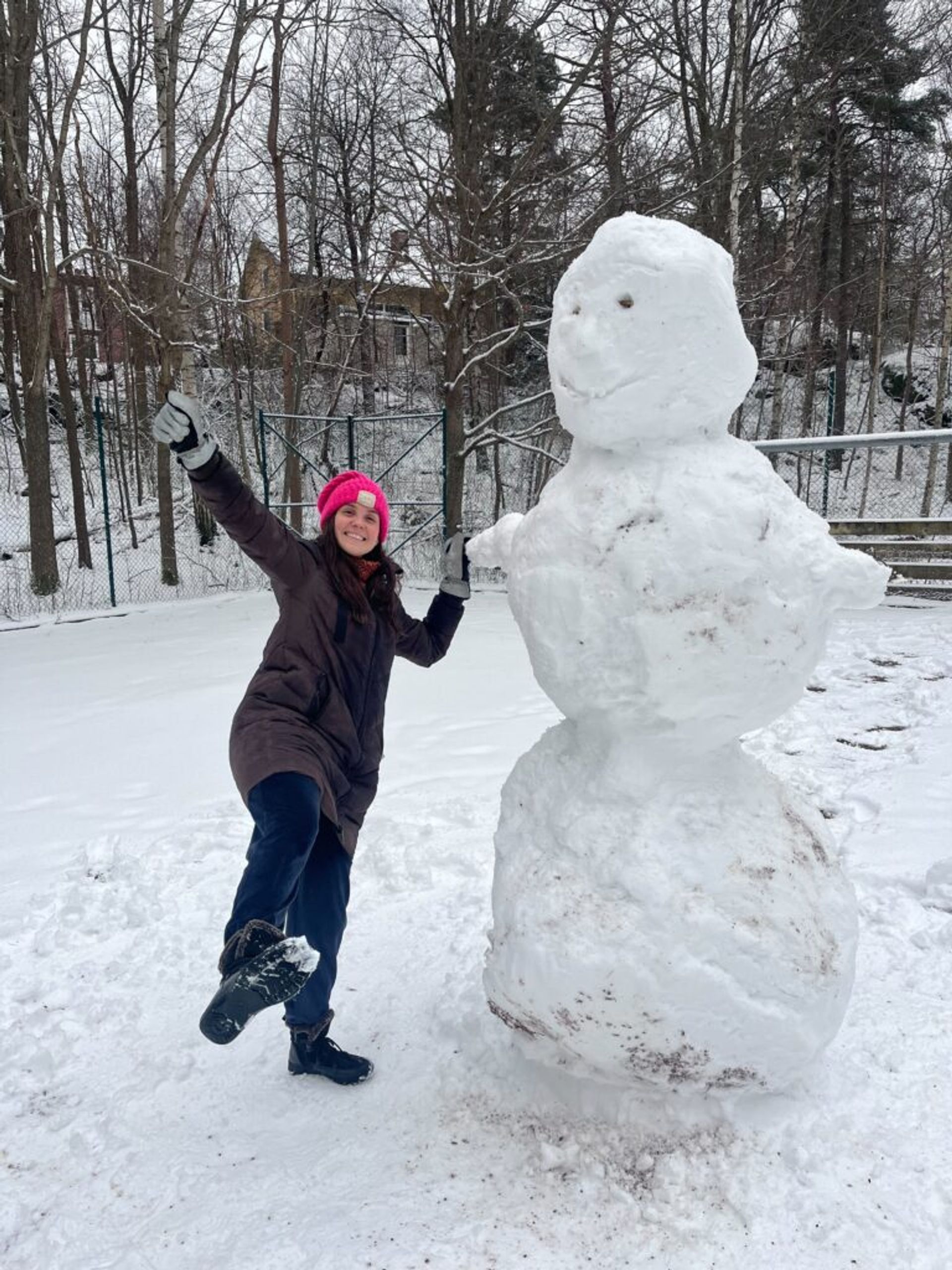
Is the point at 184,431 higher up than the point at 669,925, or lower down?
higher up

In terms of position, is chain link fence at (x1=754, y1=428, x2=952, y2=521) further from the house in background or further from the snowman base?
the snowman base

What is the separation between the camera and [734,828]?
200 cm

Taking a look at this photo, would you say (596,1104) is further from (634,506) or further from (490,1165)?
(634,506)

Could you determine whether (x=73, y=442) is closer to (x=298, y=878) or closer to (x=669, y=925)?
(x=298, y=878)

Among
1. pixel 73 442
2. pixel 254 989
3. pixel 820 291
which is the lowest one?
pixel 254 989

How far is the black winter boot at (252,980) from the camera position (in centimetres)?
180

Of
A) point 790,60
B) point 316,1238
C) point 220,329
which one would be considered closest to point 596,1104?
point 316,1238

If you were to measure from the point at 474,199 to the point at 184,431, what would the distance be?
27.4 ft

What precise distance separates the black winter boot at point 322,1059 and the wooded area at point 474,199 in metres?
7.91

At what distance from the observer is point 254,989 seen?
1794 millimetres

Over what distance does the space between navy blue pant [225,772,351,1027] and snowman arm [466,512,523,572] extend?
781 millimetres

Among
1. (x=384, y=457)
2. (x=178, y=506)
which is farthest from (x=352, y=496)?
(x=178, y=506)

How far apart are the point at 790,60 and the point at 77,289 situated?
1629cm

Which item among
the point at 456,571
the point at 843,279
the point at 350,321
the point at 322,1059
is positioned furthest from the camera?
the point at 350,321
